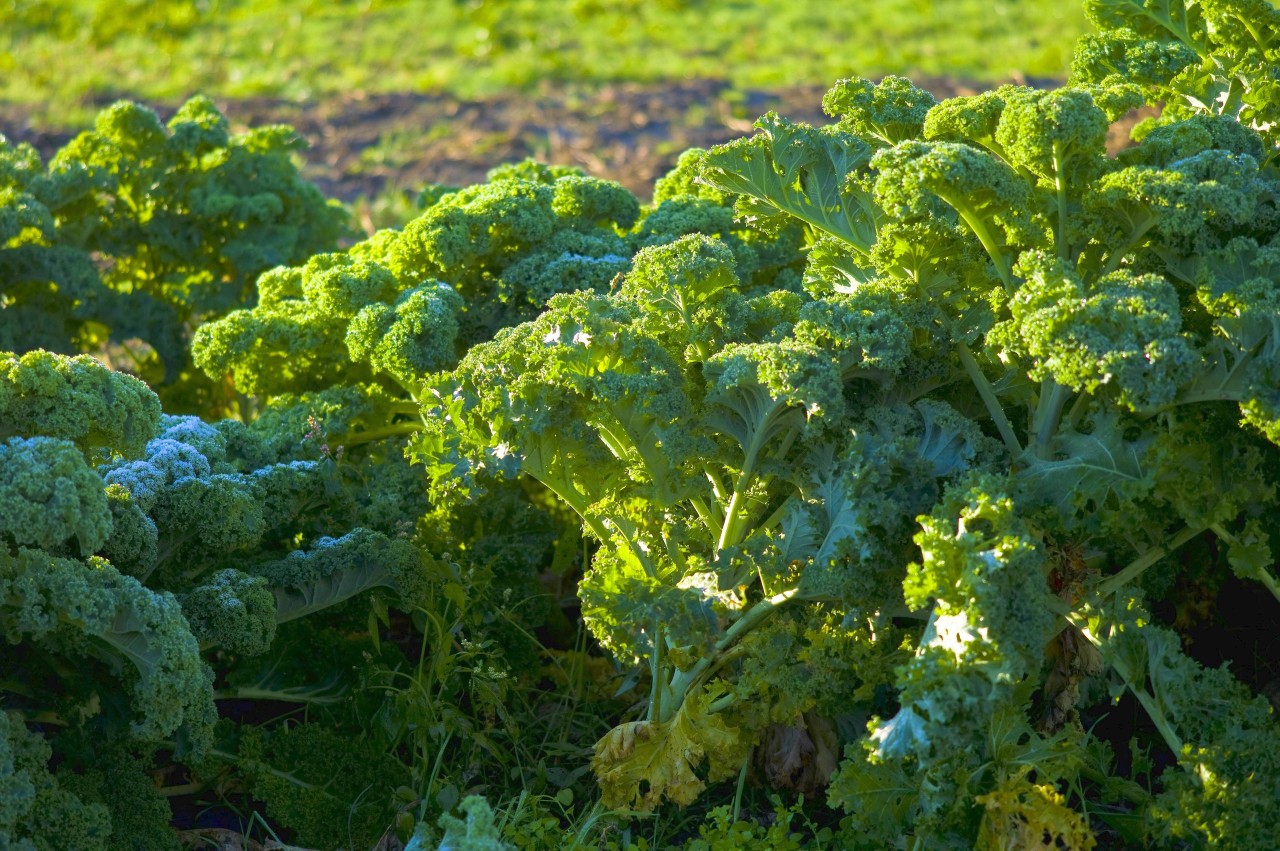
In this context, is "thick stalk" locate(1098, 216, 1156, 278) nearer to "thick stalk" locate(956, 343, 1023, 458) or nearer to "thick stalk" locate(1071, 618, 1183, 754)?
"thick stalk" locate(956, 343, 1023, 458)

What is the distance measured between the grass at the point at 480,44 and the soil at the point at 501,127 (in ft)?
0.87

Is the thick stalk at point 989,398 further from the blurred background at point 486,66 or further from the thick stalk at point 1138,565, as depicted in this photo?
the blurred background at point 486,66

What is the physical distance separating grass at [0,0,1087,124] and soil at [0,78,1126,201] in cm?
27

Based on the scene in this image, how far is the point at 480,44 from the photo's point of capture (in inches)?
458

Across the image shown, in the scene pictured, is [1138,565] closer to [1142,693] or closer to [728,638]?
[1142,693]

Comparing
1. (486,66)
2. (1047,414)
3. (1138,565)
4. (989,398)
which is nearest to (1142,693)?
(1138,565)

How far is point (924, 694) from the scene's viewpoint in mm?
3168

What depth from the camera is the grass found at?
1091 centimetres

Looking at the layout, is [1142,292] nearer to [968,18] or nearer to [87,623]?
[87,623]

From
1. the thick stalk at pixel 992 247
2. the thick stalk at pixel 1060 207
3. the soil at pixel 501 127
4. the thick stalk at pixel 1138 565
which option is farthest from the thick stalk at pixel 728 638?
the soil at pixel 501 127

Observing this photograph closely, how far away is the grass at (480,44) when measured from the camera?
35.8 feet

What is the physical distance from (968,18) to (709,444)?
30.8ft

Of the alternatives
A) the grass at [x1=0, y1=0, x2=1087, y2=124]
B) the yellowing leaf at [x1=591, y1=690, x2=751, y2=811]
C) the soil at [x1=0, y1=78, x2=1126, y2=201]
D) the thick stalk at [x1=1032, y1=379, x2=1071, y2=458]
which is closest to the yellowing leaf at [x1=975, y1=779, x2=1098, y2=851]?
the yellowing leaf at [x1=591, y1=690, x2=751, y2=811]

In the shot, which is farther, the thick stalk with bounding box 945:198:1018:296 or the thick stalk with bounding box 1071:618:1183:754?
the thick stalk with bounding box 945:198:1018:296
